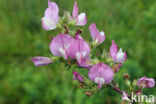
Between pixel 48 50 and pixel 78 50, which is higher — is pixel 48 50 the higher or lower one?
the lower one

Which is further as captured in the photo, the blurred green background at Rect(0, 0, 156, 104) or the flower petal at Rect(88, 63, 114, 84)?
the blurred green background at Rect(0, 0, 156, 104)

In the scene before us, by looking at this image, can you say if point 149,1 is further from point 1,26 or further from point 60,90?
point 1,26

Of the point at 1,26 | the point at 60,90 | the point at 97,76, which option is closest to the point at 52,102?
the point at 60,90

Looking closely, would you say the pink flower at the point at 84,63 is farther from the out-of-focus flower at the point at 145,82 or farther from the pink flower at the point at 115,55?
the out-of-focus flower at the point at 145,82

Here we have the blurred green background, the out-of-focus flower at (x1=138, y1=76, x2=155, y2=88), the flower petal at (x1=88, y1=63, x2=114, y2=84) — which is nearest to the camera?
the flower petal at (x1=88, y1=63, x2=114, y2=84)

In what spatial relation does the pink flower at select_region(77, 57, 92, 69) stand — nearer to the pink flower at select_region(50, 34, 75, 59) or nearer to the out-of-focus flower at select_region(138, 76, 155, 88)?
the pink flower at select_region(50, 34, 75, 59)

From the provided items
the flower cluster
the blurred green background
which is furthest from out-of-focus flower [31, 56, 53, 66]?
the blurred green background

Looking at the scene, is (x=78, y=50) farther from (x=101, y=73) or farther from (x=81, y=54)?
(x=101, y=73)

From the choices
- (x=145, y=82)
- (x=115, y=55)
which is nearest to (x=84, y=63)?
(x=115, y=55)
